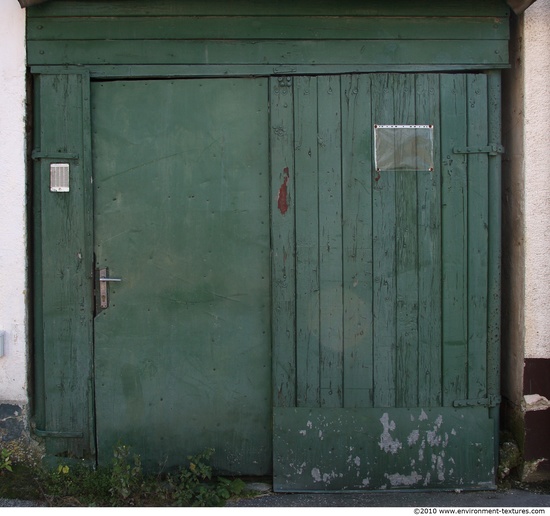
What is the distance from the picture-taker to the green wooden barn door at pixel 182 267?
350cm

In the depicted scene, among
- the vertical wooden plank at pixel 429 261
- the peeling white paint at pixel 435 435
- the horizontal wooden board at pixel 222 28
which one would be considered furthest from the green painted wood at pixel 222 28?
the peeling white paint at pixel 435 435

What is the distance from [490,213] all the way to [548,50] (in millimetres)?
1005

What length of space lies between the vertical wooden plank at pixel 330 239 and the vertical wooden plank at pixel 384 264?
0.70 ft

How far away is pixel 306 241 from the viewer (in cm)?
349

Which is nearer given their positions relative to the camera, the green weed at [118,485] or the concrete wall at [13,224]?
the green weed at [118,485]

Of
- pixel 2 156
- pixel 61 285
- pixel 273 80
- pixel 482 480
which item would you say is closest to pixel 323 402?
pixel 482 480

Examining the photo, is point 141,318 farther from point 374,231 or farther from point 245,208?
point 374,231

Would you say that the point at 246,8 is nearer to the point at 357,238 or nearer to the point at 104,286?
the point at 357,238

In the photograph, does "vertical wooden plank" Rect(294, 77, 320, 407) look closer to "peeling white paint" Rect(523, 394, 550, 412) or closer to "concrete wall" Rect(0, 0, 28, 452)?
"peeling white paint" Rect(523, 394, 550, 412)

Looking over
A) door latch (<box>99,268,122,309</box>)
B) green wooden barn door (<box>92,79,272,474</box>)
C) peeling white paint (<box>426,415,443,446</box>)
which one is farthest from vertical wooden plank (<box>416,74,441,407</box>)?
door latch (<box>99,268,122,309</box>)

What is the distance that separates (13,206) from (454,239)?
8.57 feet

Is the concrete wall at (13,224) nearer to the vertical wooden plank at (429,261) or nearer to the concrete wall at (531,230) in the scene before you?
the vertical wooden plank at (429,261)

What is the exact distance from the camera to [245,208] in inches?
139

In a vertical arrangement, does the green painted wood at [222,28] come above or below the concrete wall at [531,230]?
above
